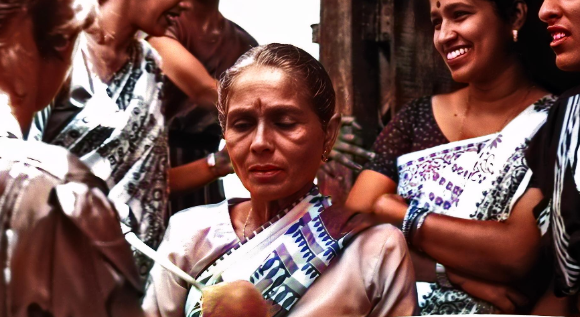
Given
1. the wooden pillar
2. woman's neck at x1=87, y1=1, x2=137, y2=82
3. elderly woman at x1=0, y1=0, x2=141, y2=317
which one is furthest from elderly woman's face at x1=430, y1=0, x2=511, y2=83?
elderly woman at x1=0, y1=0, x2=141, y2=317

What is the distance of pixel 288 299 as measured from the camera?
2.62 meters

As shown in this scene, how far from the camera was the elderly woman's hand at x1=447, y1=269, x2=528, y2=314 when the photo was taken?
2568 millimetres

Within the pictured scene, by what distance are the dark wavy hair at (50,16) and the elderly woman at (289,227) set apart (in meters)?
0.62

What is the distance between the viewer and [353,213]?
2.68 metres

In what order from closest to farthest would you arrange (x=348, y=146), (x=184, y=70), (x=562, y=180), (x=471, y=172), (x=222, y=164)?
(x=562, y=180), (x=471, y=172), (x=348, y=146), (x=222, y=164), (x=184, y=70)

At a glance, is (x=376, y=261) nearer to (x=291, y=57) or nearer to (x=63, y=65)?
(x=291, y=57)

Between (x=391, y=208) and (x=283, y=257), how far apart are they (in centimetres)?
31

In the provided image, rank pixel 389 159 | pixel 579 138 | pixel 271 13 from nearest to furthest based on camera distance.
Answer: pixel 579 138 < pixel 389 159 < pixel 271 13

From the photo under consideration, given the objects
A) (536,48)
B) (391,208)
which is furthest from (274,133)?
(536,48)

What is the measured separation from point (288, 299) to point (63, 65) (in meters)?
1.03

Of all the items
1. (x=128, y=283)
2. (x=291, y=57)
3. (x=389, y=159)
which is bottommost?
(x=128, y=283)

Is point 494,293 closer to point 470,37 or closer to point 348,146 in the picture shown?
point 348,146

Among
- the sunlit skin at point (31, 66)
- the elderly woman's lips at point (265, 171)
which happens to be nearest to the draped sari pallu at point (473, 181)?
the elderly woman's lips at point (265, 171)

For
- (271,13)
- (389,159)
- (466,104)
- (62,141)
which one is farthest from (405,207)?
(62,141)
